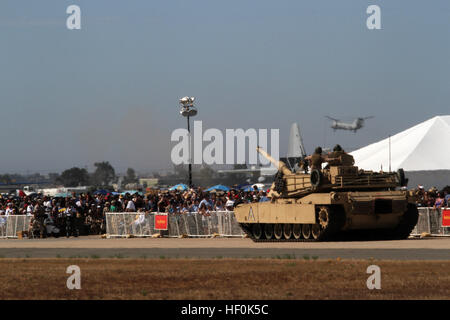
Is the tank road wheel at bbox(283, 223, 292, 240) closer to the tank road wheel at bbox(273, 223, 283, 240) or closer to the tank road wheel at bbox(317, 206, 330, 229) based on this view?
the tank road wheel at bbox(273, 223, 283, 240)

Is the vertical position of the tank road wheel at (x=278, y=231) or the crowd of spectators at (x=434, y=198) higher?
the crowd of spectators at (x=434, y=198)

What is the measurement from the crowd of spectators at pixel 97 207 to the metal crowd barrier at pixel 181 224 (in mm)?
571

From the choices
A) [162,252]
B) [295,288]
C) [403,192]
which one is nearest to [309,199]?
[403,192]

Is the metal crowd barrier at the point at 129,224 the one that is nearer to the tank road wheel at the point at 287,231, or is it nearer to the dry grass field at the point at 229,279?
the tank road wheel at the point at 287,231

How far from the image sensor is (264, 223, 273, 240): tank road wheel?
115 feet

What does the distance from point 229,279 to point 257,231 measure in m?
16.6

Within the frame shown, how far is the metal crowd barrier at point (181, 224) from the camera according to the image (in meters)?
39.2

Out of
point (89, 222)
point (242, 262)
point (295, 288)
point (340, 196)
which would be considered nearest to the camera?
point (295, 288)

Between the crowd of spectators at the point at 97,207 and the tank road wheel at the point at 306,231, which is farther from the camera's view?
the crowd of spectators at the point at 97,207

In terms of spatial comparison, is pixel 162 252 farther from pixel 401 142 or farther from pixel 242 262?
pixel 401 142

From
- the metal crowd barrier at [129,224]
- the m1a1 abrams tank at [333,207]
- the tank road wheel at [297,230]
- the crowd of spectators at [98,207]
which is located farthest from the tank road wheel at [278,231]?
the metal crowd barrier at [129,224]

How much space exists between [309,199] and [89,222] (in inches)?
669

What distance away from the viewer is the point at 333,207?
3186 cm

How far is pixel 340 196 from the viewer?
3189 cm
